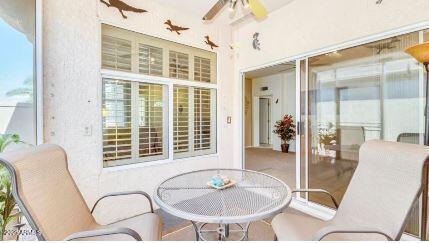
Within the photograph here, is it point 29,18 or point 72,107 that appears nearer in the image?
point 29,18

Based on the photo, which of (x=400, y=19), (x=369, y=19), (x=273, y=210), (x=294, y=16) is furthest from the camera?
(x=294, y=16)

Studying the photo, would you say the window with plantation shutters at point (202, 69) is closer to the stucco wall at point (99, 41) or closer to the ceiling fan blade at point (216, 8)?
the stucco wall at point (99, 41)

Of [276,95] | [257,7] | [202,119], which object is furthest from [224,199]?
[276,95]

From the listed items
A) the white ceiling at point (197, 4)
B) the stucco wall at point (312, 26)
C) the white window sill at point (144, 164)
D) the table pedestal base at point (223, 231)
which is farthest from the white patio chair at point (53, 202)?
the stucco wall at point (312, 26)

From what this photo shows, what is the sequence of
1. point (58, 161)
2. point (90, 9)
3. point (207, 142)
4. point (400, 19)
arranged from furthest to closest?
point (207, 142) < point (90, 9) < point (400, 19) < point (58, 161)

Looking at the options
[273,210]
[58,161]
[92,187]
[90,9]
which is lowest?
[92,187]

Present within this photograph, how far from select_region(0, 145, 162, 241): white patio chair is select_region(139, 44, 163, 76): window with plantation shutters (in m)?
1.62

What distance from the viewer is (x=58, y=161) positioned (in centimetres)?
157

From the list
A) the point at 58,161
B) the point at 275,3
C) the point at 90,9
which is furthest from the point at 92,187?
the point at 275,3

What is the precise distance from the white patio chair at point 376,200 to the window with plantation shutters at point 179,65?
2363mm

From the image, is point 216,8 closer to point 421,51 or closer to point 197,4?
point 197,4

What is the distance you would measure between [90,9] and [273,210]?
2721 millimetres

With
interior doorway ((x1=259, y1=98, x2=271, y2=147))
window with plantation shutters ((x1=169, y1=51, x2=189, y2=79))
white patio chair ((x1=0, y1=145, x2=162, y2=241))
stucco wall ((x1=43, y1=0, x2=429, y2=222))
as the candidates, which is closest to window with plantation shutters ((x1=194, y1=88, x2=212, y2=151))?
window with plantation shutters ((x1=169, y1=51, x2=189, y2=79))

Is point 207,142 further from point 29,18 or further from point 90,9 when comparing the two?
point 29,18
